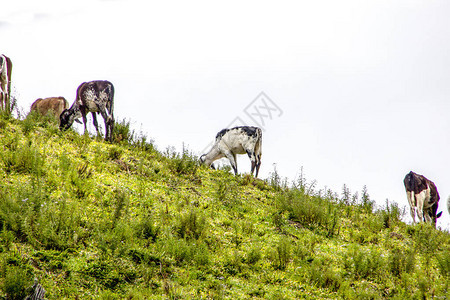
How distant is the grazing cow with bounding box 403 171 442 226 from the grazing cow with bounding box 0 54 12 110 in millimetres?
14548

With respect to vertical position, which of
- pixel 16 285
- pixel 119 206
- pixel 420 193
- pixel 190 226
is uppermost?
pixel 420 193

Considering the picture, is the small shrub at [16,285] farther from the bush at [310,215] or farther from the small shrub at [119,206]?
the bush at [310,215]

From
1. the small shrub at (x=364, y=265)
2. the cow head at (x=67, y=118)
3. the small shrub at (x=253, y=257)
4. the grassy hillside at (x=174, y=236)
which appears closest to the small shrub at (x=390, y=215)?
the grassy hillside at (x=174, y=236)

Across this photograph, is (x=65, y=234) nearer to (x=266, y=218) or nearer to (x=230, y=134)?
(x=266, y=218)

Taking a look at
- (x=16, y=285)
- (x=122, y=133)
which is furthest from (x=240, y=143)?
(x=16, y=285)

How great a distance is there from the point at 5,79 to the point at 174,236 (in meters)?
10.4

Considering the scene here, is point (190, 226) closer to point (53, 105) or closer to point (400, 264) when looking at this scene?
point (400, 264)

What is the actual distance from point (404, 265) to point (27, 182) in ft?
24.1

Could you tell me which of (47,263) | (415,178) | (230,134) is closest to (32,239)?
(47,263)

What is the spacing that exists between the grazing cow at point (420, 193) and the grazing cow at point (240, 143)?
220 inches

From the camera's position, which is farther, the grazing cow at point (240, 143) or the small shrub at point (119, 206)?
the grazing cow at point (240, 143)

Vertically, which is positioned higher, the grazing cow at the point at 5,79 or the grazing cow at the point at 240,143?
the grazing cow at the point at 5,79

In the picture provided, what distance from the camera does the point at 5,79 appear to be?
1380cm

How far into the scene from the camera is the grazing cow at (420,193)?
13.7m
